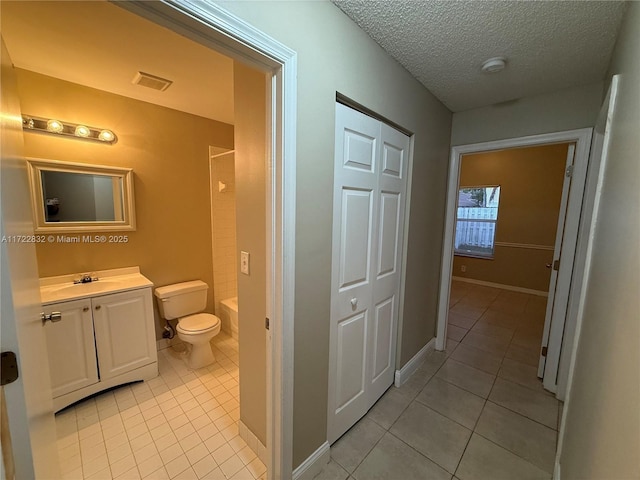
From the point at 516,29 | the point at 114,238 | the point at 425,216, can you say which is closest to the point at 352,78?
the point at 516,29

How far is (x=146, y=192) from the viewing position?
2385mm

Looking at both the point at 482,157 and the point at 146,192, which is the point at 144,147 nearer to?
the point at 146,192

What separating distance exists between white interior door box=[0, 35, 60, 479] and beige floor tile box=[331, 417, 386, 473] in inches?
53.1

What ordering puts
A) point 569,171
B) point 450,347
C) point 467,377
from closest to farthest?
point 569,171 → point 467,377 → point 450,347

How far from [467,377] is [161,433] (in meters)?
2.41

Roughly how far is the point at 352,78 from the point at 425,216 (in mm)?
1332

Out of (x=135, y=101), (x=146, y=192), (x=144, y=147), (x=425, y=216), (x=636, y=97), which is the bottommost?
(x=425, y=216)

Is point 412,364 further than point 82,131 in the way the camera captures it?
Yes

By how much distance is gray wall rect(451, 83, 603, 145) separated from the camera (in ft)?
6.14

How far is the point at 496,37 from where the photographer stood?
54.0 inches

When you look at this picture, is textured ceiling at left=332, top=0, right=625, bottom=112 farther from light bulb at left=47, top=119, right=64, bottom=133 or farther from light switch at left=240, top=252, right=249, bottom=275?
light bulb at left=47, top=119, right=64, bottom=133

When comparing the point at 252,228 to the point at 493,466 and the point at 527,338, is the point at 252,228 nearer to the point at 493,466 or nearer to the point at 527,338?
the point at 493,466

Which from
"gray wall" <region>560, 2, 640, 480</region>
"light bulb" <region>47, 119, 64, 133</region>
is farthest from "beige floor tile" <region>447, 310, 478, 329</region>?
"light bulb" <region>47, 119, 64, 133</region>

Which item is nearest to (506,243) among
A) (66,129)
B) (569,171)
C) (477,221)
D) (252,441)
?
(477,221)
